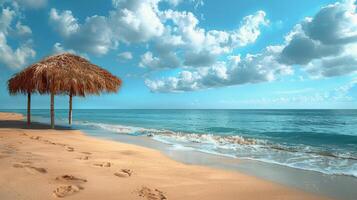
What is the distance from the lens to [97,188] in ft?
11.7

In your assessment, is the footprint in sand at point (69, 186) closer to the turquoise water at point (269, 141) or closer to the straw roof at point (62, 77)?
the turquoise water at point (269, 141)

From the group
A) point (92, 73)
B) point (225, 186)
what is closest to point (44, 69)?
point (92, 73)

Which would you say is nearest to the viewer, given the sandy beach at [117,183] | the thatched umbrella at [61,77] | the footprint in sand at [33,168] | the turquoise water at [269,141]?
the sandy beach at [117,183]

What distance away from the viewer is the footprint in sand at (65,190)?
10.7 ft

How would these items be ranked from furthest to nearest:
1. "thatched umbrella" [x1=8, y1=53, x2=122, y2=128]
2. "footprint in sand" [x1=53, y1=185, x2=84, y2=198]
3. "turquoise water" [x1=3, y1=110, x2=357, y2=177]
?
"thatched umbrella" [x1=8, y1=53, x2=122, y2=128] < "turquoise water" [x1=3, y1=110, x2=357, y2=177] < "footprint in sand" [x1=53, y1=185, x2=84, y2=198]

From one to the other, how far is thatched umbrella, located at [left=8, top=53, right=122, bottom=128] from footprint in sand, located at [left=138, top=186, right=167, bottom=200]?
35.2ft

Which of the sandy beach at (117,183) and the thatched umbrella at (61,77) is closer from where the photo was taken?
the sandy beach at (117,183)

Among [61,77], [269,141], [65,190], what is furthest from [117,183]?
[269,141]

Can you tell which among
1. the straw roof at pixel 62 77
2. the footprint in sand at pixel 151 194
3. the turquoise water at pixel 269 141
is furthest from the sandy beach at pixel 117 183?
the straw roof at pixel 62 77

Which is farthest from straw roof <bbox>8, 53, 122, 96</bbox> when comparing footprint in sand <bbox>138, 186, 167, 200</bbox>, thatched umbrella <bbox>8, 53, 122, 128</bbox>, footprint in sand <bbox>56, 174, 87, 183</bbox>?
footprint in sand <bbox>138, 186, 167, 200</bbox>

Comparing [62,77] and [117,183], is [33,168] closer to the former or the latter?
[117,183]

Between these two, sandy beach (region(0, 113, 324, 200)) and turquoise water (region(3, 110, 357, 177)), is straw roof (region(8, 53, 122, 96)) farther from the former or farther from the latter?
sandy beach (region(0, 113, 324, 200))

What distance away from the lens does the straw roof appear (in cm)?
1280

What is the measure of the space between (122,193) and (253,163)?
4.30m
